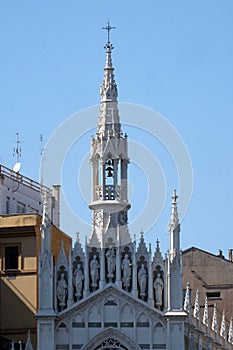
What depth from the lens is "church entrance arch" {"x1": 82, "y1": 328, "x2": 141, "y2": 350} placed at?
72.7 meters

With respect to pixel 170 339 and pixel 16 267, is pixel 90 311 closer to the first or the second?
pixel 170 339

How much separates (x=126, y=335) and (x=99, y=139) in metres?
10.5

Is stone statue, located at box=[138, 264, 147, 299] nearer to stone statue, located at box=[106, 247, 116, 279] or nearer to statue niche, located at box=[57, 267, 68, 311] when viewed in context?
stone statue, located at box=[106, 247, 116, 279]

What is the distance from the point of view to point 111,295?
73312 mm

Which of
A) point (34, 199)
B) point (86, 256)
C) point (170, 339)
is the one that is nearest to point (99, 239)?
point (86, 256)

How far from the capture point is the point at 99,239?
73.8 metres

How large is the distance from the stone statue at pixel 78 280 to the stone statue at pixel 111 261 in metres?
1.41

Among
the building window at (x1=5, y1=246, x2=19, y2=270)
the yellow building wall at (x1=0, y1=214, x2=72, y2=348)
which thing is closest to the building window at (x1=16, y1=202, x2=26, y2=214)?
the yellow building wall at (x1=0, y1=214, x2=72, y2=348)

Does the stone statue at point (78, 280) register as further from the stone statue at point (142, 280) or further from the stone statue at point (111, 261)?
the stone statue at point (142, 280)

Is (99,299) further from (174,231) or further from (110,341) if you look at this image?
(174,231)

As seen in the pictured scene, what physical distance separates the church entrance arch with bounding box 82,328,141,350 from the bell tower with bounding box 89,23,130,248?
183 inches

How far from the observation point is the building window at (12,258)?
8344 centimetres

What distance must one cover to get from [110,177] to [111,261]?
15.9 ft

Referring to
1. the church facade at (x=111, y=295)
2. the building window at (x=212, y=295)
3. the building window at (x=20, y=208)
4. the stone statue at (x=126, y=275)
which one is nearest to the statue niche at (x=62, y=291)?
the church facade at (x=111, y=295)
